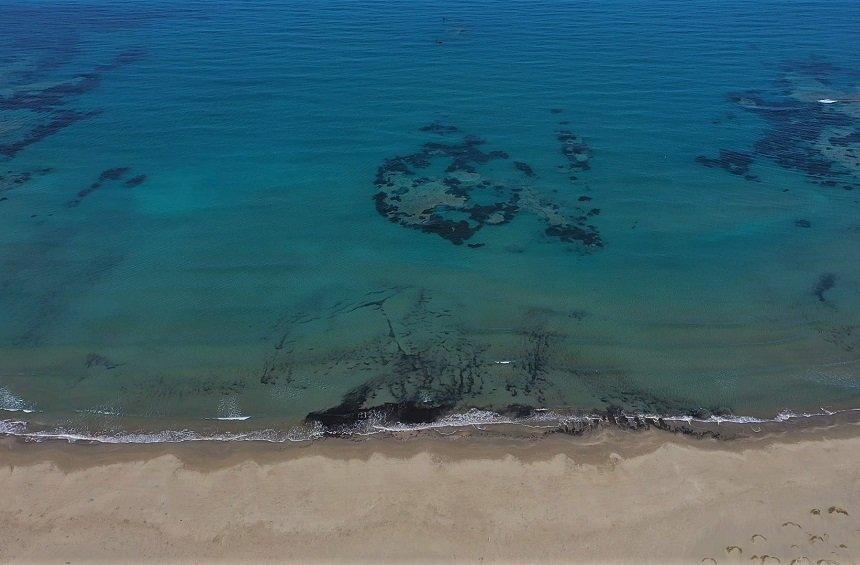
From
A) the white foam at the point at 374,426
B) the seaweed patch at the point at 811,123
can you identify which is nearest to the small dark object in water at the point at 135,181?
the white foam at the point at 374,426

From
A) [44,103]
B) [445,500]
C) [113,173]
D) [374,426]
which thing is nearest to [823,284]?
[445,500]

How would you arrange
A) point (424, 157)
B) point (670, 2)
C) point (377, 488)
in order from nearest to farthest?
point (377, 488)
point (424, 157)
point (670, 2)

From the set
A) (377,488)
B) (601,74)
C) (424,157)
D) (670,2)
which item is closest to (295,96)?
(424,157)

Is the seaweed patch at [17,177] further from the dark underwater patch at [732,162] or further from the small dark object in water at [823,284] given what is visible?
the small dark object in water at [823,284]

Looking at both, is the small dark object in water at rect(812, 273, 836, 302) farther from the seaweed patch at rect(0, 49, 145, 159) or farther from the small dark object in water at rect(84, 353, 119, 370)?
the seaweed patch at rect(0, 49, 145, 159)

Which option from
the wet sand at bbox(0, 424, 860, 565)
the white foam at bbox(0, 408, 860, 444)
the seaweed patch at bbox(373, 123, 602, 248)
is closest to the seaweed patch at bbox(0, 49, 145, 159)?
the seaweed patch at bbox(373, 123, 602, 248)

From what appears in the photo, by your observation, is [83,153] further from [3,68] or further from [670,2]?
[670,2]
